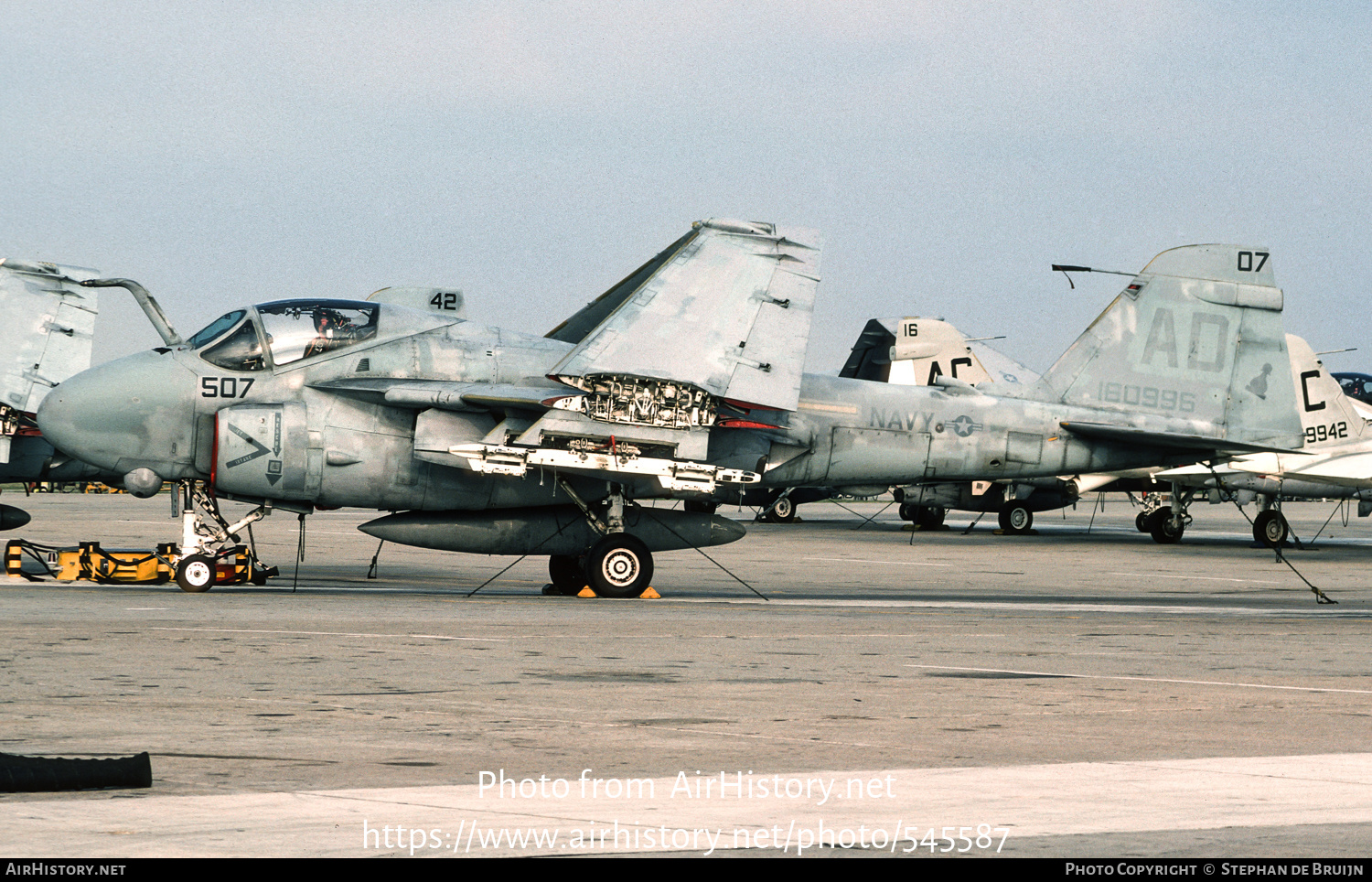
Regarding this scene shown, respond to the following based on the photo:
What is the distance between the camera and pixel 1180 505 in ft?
120

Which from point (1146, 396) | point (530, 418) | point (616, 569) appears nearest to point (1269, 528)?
point (1146, 396)

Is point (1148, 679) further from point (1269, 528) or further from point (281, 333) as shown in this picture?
point (1269, 528)

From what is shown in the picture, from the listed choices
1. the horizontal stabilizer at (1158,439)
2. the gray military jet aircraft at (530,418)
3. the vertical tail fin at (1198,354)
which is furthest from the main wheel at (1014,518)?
the gray military jet aircraft at (530,418)

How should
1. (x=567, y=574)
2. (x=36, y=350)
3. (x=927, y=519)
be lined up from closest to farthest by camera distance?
(x=567, y=574) < (x=36, y=350) < (x=927, y=519)

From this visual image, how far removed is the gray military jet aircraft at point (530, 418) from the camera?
17375mm

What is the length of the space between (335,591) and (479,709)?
10432 mm

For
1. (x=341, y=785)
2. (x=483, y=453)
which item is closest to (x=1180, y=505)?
(x=483, y=453)

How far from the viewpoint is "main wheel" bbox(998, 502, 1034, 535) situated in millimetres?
42094

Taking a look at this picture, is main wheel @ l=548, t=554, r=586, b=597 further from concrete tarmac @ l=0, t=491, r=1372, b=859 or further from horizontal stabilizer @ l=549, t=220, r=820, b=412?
horizontal stabilizer @ l=549, t=220, r=820, b=412

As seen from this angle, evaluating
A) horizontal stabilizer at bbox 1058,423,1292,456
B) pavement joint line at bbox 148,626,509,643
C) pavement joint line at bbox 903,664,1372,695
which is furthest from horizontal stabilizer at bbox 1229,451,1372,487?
pavement joint line at bbox 148,626,509,643

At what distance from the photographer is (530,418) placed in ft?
58.9

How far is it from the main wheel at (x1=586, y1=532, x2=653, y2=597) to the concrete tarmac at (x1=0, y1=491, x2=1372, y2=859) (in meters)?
0.94

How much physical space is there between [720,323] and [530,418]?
269 centimetres

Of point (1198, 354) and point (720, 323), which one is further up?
point (1198, 354)
